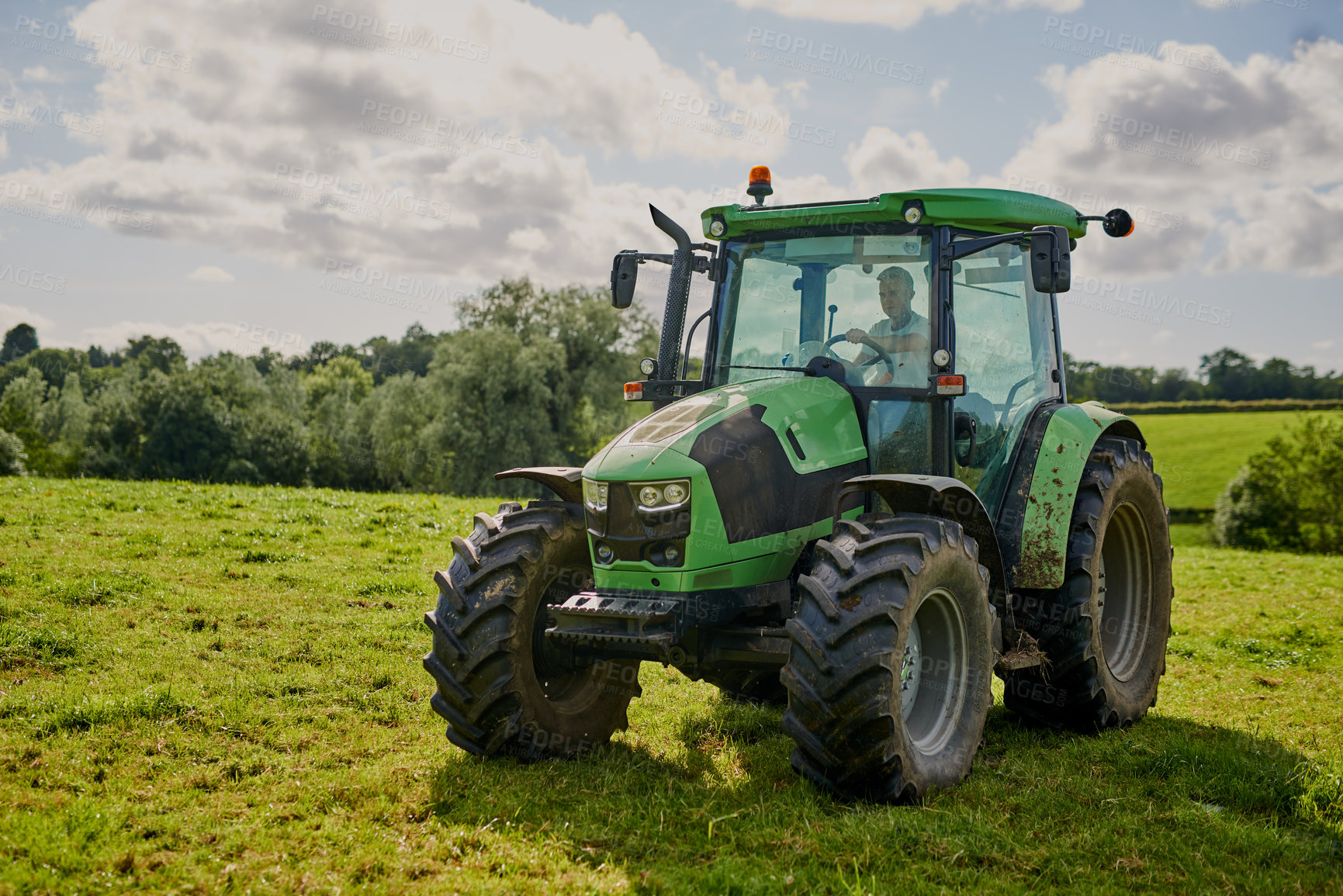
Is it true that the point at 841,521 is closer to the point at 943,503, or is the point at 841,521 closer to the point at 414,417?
the point at 943,503

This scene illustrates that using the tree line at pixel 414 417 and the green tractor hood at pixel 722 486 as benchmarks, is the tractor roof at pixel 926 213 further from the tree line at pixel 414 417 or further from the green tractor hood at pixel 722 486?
the tree line at pixel 414 417

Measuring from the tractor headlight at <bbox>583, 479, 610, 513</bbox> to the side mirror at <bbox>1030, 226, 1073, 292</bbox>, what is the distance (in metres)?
2.46

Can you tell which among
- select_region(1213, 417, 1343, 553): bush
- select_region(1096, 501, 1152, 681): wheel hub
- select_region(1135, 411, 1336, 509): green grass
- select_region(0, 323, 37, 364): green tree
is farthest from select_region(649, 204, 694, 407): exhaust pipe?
select_region(0, 323, 37, 364): green tree

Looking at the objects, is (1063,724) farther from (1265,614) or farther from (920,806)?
(1265,614)

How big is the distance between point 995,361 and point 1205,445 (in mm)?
55161

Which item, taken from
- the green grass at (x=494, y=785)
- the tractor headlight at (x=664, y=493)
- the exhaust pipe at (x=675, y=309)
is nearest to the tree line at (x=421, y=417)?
the green grass at (x=494, y=785)

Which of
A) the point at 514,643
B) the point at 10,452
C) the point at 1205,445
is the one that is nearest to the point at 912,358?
the point at 514,643

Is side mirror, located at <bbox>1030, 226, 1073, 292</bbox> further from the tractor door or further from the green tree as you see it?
the green tree

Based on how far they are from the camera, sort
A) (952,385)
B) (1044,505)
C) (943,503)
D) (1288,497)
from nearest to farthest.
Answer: (943,503) < (952,385) < (1044,505) < (1288,497)

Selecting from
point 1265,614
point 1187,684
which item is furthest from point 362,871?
point 1265,614

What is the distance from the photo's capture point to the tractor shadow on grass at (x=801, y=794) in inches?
162

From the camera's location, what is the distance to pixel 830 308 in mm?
5730

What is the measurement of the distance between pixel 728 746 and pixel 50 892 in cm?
327

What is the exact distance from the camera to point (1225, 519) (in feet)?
142
